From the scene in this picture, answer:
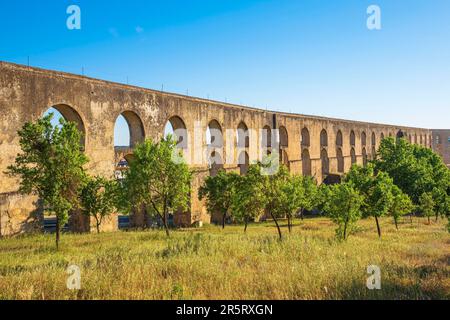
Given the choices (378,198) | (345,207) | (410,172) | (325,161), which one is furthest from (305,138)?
(345,207)

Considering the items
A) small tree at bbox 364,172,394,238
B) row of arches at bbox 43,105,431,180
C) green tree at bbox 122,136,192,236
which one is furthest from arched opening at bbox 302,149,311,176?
green tree at bbox 122,136,192,236

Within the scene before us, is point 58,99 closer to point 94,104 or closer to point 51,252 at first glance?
point 94,104

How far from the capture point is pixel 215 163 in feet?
87.4

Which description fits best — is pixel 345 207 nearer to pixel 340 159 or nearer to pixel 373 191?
pixel 373 191

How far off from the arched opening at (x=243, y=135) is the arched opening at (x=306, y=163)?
34.3 ft

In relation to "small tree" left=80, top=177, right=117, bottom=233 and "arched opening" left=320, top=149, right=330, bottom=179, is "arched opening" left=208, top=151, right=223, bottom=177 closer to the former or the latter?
"small tree" left=80, top=177, right=117, bottom=233

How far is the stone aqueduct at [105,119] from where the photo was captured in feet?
48.7

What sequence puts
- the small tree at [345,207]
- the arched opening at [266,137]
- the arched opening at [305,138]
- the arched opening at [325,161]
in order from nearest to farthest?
the small tree at [345,207] → the arched opening at [266,137] → the arched opening at [305,138] → the arched opening at [325,161]

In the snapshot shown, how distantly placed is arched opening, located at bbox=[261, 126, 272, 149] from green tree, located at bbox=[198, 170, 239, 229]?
916cm

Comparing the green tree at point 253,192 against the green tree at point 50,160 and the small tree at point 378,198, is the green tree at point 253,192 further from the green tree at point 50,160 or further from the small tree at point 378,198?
the green tree at point 50,160

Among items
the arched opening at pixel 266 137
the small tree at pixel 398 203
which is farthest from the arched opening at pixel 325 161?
the small tree at pixel 398 203

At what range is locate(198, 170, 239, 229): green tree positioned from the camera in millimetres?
23156
